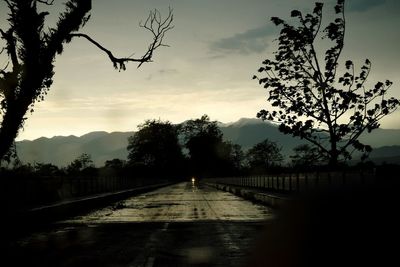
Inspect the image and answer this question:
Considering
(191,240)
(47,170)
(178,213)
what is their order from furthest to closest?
(47,170) → (178,213) → (191,240)

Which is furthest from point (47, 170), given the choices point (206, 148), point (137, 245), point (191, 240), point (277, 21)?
point (206, 148)

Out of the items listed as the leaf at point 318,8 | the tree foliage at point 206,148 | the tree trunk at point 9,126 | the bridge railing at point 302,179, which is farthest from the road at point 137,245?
the tree foliage at point 206,148

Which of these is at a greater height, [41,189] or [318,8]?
[318,8]

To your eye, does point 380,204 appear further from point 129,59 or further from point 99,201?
point 99,201

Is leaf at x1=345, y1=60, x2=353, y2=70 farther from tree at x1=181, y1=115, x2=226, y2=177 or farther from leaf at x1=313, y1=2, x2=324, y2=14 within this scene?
tree at x1=181, y1=115, x2=226, y2=177

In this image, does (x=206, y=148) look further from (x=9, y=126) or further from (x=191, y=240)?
(x=191, y=240)

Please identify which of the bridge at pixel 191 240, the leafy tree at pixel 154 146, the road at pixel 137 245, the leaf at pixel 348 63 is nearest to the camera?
the bridge at pixel 191 240

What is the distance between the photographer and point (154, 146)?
16188cm

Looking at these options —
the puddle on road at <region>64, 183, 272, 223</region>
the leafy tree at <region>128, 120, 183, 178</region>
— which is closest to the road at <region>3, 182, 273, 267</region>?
the puddle on road at <region>64, 183, 272, 223</region>

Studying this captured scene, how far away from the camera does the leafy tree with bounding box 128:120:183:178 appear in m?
162

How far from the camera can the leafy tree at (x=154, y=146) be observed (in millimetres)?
161875

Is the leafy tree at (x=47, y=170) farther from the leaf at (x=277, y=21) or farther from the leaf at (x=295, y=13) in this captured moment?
the leaf at (x=295, y=13)

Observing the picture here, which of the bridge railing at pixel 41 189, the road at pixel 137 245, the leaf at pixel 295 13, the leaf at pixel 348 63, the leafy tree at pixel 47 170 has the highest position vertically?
the leaf at pixel 295 13

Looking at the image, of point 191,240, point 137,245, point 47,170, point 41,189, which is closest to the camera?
point 137,245
